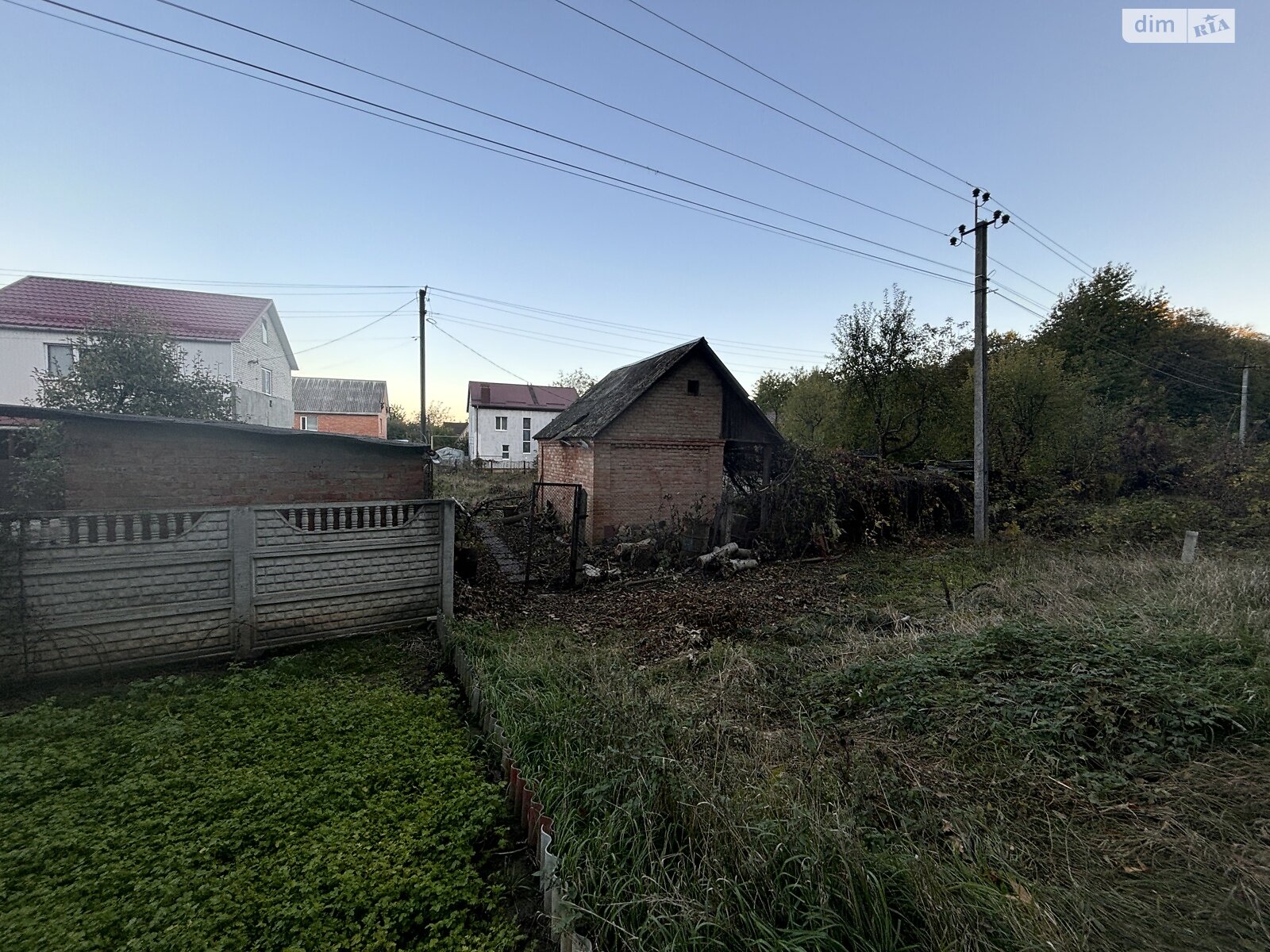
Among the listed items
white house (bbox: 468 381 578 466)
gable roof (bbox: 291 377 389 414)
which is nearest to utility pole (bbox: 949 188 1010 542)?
white house (bbox: 468 381 578 466)

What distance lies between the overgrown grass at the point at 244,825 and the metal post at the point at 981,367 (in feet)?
43.3

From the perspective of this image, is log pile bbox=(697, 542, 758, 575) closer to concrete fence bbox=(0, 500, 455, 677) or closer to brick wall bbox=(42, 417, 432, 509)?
concrete fence bbox=(0, 500, 455, 677)

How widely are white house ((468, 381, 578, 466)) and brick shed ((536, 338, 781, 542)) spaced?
29884mm

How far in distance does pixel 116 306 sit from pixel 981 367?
28104 mm

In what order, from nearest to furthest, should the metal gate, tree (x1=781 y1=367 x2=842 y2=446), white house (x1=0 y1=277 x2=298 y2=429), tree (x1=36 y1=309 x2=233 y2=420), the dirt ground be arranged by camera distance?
the dirt ground < the metal gate < tree (x1=36 y1=309 x2=233 y2=420) < white house (x1=0 y1=277 x2=298 y2=429) < tree (x1=781 y1=367 x2=842 y2=446)

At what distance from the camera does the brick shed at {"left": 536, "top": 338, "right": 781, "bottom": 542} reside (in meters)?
11.6

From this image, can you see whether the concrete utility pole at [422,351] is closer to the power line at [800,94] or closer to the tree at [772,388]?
the power line at [800,94]

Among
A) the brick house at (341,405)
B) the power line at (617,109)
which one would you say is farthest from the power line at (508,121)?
the brick house at (341,405)

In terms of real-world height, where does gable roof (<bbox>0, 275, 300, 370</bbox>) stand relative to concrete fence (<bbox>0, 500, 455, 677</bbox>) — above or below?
above

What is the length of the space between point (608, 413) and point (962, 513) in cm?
1125

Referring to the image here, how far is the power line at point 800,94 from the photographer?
7.29 metres

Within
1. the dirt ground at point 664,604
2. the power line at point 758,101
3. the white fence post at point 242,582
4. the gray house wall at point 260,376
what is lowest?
the dirt ground at point 664,604

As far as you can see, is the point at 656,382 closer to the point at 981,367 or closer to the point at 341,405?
the point at 981,367

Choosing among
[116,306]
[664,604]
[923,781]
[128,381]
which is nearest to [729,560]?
[664,604]
